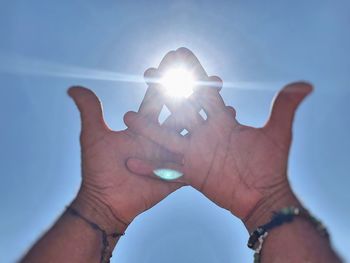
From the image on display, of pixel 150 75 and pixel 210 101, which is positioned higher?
pixel 150 75

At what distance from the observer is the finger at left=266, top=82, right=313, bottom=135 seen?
3635mm

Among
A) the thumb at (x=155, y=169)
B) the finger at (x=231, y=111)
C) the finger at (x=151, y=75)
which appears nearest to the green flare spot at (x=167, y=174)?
the thumb at (x=155, y=169)

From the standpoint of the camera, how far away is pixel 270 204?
3.82m

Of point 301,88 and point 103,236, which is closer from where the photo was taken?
point 301,88

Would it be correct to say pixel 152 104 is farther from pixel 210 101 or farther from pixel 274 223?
pixel 274 223

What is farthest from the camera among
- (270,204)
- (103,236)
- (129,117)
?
(129,117)

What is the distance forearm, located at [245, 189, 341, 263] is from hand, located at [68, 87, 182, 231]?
1.35m

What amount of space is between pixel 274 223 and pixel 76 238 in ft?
6.85

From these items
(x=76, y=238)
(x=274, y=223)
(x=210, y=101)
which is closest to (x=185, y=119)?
(x=210, y=101)

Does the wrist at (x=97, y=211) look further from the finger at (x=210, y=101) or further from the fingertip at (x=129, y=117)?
the finger at (x=210, y=101)

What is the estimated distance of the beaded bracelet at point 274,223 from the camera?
3562 millimetres

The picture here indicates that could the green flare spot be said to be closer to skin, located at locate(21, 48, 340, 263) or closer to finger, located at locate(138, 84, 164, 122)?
skin, located at locate(21, 48, 340, 263)

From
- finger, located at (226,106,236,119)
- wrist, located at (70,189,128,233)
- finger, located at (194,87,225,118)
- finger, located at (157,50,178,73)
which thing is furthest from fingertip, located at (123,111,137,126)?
finger, located at (226,106,236,119)

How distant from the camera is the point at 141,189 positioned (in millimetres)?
4332
